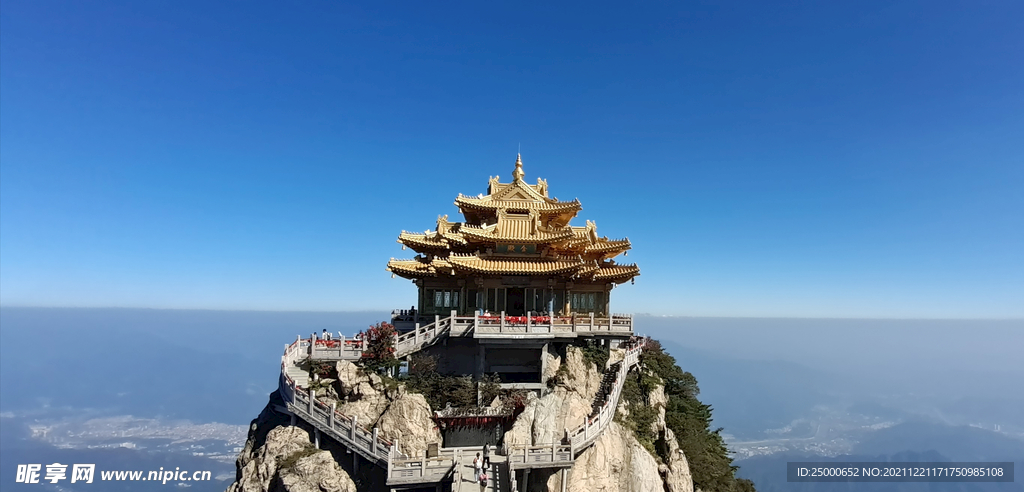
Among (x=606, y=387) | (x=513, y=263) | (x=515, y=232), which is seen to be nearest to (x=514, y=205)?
(x=515, y=232)

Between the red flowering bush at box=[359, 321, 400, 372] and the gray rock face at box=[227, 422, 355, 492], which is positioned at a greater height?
the red flowering bush at box=[359, 321, 400, 372]

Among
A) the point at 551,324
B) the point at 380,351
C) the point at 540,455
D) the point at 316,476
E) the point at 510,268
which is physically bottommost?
the point at 316,476

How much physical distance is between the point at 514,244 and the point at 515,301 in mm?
3497

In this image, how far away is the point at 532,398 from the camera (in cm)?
2253

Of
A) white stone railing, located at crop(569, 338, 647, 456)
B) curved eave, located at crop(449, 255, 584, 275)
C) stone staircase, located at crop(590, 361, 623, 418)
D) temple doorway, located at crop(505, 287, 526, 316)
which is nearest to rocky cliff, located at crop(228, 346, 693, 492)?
stone staircase, located at crop(590, 361, 623, 418)

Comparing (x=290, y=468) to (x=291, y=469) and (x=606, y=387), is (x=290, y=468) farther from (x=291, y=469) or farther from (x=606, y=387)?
(x=606, y=387)

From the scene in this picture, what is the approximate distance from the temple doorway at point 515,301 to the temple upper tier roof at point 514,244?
2268mm

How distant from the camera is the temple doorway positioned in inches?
1077

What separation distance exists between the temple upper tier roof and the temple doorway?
227cm

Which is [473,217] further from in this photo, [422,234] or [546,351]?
[546,351]

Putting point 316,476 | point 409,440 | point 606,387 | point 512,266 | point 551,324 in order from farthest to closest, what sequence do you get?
point 512,266 < point 606,387 < point 551,324 < point 409,440 < point 316,476

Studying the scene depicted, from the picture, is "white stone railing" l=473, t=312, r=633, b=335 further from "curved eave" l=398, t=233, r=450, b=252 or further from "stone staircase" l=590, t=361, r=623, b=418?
"curved eave" l=398, t=233, r=450, b=252

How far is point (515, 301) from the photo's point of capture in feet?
90.8

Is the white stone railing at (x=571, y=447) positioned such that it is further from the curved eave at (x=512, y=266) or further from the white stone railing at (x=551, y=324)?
the curved eave at (x=512, y=266)
